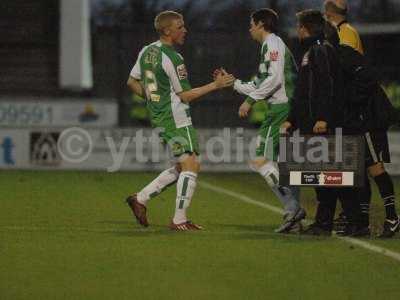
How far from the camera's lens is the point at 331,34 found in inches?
436

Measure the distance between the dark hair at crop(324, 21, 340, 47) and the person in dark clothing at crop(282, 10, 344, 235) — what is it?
1.3 inches

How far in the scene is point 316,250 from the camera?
10047 millimetres

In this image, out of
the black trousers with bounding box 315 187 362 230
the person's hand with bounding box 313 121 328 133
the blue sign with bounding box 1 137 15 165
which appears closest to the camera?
the person's hand with bounding box 313 121 328 133

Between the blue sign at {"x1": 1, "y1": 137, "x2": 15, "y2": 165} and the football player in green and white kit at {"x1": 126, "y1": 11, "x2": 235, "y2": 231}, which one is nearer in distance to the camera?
the football player in green and white kit at {"x1": 126, "y1": 11, "x2": 235, "y2": 231}

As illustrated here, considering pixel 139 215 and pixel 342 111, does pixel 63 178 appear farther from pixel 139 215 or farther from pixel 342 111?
pixel 342 111

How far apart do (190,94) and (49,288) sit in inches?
151

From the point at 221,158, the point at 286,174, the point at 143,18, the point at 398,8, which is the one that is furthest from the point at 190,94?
the point at 398,8

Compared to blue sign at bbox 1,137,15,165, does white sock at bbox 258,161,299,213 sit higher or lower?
higher

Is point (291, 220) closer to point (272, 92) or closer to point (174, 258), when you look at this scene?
point (272, 92)

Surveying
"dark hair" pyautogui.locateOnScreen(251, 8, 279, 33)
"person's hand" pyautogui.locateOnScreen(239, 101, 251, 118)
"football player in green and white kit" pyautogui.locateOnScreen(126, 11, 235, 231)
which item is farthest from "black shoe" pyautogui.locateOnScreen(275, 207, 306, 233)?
"dark hair" pyautogui.locateOnScreen(251, 8, 279, 33)

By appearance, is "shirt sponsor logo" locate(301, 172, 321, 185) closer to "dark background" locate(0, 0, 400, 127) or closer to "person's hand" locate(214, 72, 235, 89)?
"person's hand" locate(214, 72, 235, 89)

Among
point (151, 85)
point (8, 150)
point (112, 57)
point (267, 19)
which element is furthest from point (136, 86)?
point (112, 57)

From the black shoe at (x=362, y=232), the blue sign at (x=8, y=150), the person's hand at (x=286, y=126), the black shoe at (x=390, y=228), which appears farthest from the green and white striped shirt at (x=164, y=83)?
the blue sign at (x=8, y=150)

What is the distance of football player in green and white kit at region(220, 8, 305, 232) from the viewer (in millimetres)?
11422
